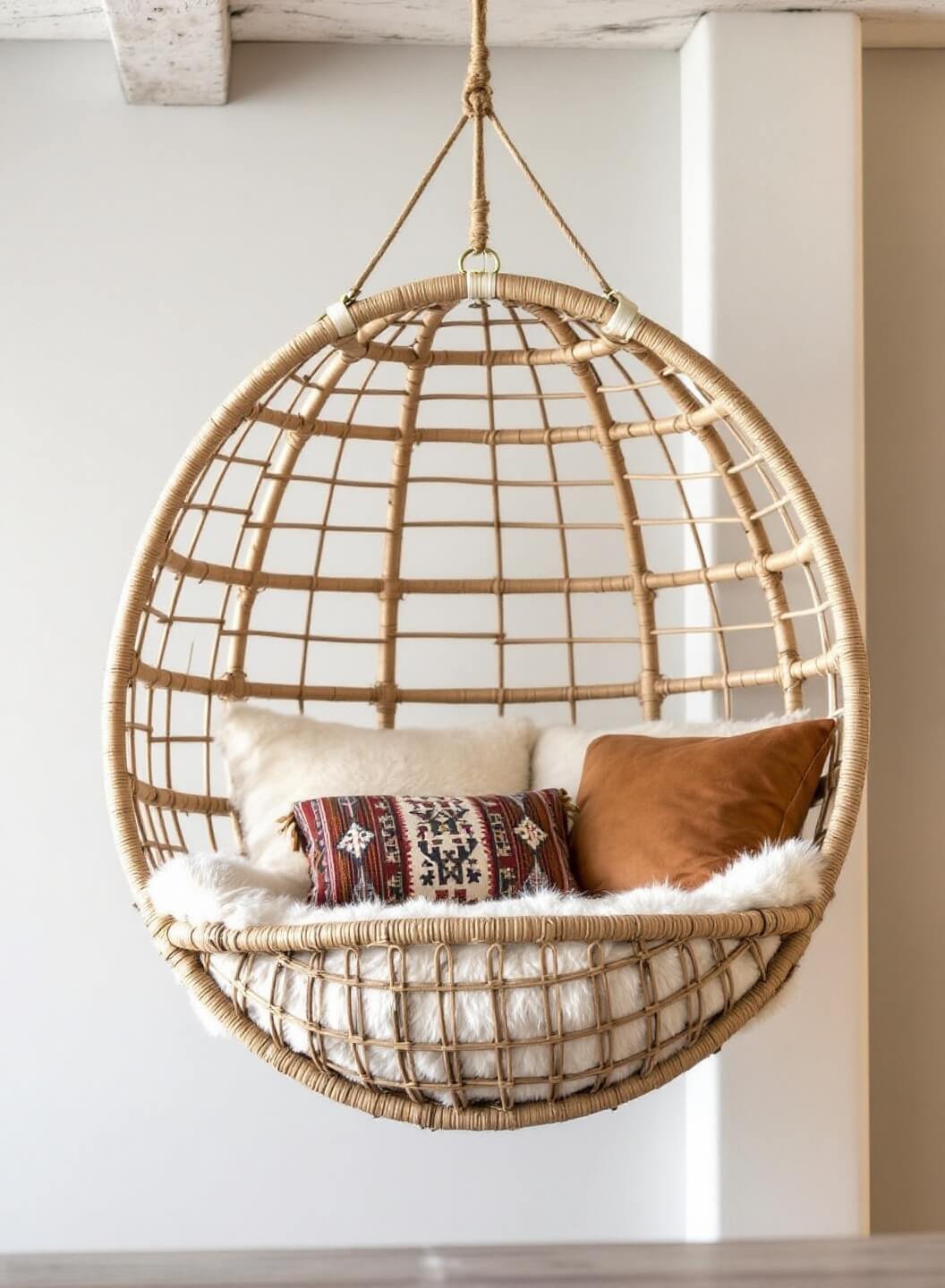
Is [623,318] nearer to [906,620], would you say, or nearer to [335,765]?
[335,765]

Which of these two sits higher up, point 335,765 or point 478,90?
point 478,90

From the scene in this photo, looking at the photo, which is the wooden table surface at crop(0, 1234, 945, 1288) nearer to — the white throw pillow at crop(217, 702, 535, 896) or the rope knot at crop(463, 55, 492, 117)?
the white throw pillow at crop(217, 702, 535, 896)

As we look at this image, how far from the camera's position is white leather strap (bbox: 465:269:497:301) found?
5.98 ft

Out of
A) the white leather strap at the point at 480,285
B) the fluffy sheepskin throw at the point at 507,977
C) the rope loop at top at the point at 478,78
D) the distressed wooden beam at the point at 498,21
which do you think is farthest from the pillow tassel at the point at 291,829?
the distressed wooden beam at the point at 498,21

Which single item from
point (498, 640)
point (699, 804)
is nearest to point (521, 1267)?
point (699, 804)

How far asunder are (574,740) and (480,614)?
1.50 feet

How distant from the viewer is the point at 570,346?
2119mm

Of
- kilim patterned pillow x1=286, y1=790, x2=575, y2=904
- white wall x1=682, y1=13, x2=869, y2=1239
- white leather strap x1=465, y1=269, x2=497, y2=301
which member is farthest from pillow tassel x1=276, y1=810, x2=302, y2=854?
white wall x1=682, y1=13, x2=869, y2=1239

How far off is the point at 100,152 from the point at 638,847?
5.43 feet

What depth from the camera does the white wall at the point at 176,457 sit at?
2.44 meters

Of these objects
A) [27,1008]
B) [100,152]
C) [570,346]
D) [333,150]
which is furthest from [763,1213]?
[100,152]

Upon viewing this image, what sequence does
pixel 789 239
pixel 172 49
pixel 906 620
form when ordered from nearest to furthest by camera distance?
pixel 172 49, pixel 789 239, pixel 906 620

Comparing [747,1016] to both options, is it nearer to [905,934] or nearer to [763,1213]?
[763,1213]

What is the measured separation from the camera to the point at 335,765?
207 cm
